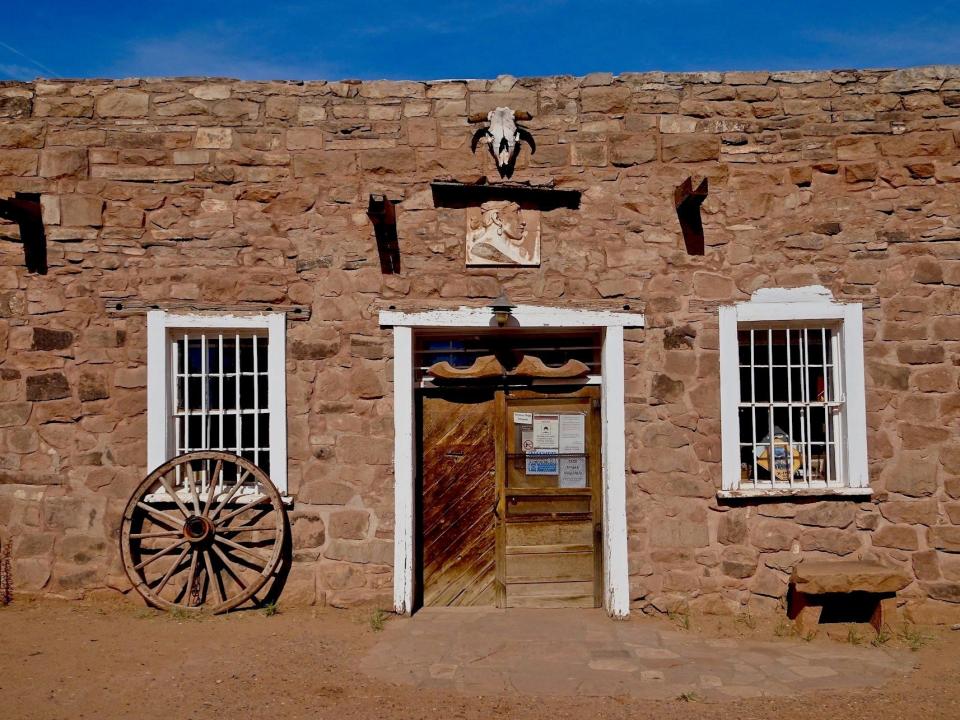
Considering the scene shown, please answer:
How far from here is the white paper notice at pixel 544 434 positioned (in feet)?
23.2

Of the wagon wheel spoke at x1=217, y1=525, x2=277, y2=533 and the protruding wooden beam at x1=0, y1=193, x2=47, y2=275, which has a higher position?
the protruding wooden beam at x1=0, y1=193, x2=47, y2=275

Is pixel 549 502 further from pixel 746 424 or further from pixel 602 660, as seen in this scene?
pixel 746 424

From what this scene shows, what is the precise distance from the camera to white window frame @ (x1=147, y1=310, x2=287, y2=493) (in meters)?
6.76

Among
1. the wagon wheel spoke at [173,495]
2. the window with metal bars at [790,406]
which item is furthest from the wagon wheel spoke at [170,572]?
the window with metal bars at [790,406]

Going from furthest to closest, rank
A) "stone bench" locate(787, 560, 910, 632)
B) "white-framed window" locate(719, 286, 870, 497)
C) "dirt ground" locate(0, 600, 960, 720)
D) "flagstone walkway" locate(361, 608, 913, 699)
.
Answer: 1. "white-framed window" locate(719, 286, 870, 497)
2. "stone bench" locate(787, 560, 910, 632)
3. "flagstone walkway" locate(361, 608, 913, 699)
4. "dirt ground" locate(0, 600, 960, 720)

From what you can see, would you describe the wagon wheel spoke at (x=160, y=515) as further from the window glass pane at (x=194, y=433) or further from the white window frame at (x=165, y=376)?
the window glass pane at (x=194, y=433)

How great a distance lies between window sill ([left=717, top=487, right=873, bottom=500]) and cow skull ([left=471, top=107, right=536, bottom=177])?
311 cm

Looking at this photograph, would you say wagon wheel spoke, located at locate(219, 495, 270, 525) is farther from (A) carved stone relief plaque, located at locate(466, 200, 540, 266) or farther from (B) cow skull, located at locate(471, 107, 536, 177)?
(B) cow skull, located at locate(471, 107, 536, 177)

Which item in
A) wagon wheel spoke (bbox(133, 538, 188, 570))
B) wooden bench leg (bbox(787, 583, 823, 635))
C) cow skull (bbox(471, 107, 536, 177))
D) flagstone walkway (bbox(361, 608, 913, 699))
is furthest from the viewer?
cow skull (bbox(471, 107, 536, 177))

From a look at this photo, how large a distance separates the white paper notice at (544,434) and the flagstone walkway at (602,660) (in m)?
1.35

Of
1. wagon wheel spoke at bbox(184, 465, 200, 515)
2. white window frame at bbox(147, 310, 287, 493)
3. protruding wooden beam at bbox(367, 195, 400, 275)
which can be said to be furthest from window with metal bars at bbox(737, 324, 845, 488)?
wagon wheel spoke at bbox(184, 465, 200, 515)

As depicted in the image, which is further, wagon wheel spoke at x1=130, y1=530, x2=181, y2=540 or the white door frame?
the white door frame

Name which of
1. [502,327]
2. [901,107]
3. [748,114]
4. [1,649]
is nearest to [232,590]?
[1,649]

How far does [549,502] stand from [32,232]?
4.62m
